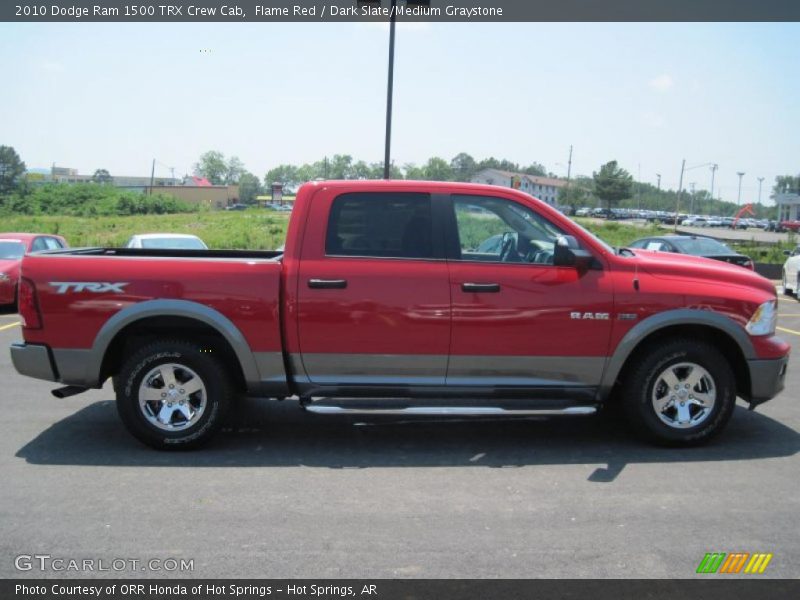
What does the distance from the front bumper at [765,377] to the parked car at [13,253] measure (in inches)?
446

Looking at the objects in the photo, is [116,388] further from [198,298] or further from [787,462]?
[787,462]

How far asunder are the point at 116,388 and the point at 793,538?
14.9 feet

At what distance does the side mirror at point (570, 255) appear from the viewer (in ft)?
17.3

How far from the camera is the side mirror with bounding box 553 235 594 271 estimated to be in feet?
17.3

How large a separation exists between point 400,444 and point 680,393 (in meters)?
2.16

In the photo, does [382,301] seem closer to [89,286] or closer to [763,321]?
[89,286]

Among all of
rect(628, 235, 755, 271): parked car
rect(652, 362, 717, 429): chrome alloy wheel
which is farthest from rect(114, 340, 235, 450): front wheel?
rect(628, 235, 755, 271): parked car

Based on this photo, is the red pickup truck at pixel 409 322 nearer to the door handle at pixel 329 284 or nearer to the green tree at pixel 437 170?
the door handle at pixel 329 284

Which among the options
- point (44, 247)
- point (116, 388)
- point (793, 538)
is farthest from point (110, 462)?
point (44, 247)

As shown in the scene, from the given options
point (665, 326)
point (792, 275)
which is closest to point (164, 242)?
point (665, 326)

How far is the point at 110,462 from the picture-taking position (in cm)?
525

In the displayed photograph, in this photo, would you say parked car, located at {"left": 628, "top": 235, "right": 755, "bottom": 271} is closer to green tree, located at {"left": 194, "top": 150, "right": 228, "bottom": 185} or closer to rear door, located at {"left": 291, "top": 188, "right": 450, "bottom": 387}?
rear door, located at {"left": 291, "top": 188, "right": 450, "bottom": 387}

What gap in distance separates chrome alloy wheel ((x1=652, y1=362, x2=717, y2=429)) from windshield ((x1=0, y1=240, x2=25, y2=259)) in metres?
12.9

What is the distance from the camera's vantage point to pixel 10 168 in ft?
330
